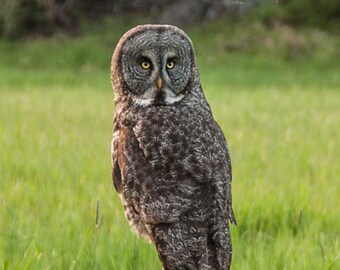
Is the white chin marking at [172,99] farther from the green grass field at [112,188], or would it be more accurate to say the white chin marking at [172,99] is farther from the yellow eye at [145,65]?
the green grass field at [112,188]

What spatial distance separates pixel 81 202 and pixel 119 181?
160 cm

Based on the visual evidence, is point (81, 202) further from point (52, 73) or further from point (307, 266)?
point (52, 73)

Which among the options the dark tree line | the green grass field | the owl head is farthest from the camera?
the dark tree line

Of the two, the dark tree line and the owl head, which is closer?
the owl head

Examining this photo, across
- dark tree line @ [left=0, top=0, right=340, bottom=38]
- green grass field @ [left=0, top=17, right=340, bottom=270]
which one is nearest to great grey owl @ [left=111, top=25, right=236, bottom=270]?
green grass field @ [left=0, top=17, right=340, bottom=270]

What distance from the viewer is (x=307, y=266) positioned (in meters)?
3.89

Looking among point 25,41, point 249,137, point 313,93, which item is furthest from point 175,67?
point 25,41

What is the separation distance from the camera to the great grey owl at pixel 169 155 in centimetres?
319

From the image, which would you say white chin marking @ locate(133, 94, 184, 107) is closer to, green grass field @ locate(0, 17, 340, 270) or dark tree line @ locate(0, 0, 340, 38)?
green grass field @ locate(0, 17, 340, 270)

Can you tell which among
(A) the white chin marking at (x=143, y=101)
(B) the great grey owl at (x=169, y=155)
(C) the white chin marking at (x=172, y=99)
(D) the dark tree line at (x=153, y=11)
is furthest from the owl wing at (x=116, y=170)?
(D) the dark tree line at (x=153, y=11)

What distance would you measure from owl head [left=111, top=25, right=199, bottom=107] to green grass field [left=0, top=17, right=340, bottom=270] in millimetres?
715

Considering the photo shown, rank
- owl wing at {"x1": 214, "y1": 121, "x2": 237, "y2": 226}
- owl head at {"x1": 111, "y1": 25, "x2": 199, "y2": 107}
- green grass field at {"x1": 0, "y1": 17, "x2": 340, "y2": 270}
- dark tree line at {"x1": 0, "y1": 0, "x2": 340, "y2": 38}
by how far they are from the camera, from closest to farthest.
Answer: owl wing at {"x1": 214, "y1": 121, "x2": 237, "y2": 226} → owl head at {"x1": 111, "y1": 25, "x2": 199, "y2": 107} → green grass field at {"x1": 0, "y1": 17, "x2": 340, "y2": 270} → dark tree line at {"x1": 0, "y1": 0, "x2": 340, "y2": 38}

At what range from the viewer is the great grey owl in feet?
10.5

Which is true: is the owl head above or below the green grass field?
above
